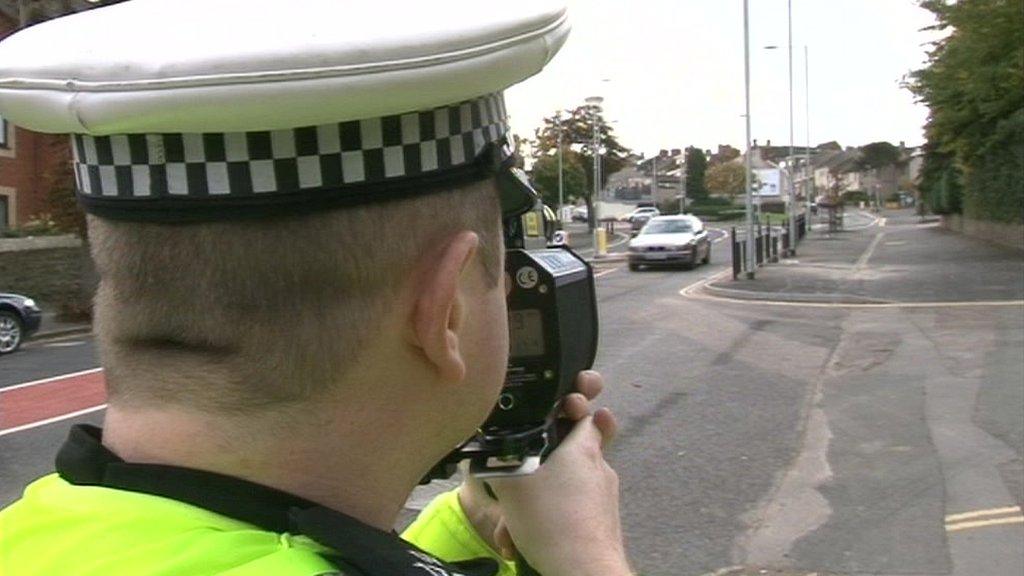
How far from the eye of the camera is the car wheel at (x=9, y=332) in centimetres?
1556

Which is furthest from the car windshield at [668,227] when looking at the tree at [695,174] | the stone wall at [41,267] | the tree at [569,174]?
the tree at [695,174]

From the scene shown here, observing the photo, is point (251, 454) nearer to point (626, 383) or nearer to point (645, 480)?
point (645, 480)

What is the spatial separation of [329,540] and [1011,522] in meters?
5.86

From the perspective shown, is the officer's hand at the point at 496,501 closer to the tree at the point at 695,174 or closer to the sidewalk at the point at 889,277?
the sidewalk at the point at 889,277

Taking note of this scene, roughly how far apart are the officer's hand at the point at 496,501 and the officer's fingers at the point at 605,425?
0.6 inches

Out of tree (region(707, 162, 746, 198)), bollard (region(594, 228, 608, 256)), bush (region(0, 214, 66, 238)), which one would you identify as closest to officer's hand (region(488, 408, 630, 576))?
bush (region(0, 214, 66, 238))

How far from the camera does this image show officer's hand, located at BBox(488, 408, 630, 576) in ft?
3.97

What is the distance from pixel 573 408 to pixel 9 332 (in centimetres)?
1597

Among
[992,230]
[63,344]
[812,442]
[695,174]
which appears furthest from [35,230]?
[695,174]

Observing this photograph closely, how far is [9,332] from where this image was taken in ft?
51.3

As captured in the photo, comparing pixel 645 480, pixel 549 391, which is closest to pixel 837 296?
pixel 645 480

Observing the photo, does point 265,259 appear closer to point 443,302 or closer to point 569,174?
point 443,302

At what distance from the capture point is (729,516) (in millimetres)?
6277

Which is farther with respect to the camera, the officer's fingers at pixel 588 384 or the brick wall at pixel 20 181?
the brick wall at pixel 20 181
